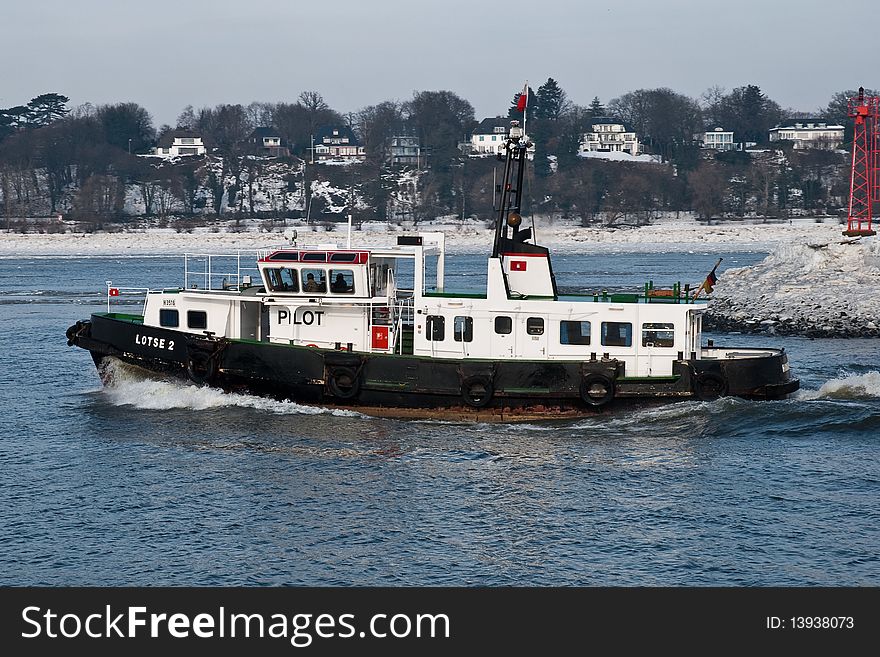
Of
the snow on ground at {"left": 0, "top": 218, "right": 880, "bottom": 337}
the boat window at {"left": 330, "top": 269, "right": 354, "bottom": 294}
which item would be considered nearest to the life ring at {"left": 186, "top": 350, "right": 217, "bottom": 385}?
the boat window at {"left": 330, "top": 269, "right": 354, "bottom": 294}

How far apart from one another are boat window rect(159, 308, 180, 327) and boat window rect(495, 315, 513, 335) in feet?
24.4

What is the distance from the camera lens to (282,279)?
2644cm

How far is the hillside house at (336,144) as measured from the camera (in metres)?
169

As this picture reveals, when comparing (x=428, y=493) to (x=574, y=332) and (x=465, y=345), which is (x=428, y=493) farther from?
(x=574, y=332)

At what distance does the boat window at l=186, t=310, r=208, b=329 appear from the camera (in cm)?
2717

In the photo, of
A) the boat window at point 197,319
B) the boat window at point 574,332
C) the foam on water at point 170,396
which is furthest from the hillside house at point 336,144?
the boat window at point 574,332

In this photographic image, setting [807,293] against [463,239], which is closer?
[807,293]

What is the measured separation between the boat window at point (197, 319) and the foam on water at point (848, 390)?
13.7 m

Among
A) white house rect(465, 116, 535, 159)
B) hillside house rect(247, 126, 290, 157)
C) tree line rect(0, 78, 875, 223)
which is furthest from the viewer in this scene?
hillside house rect(247, 126, 290, 157)

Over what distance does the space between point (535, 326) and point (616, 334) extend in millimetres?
1734

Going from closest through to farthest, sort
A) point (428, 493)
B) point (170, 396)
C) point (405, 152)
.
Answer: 1. point (428, 493)
2. point (170, 396)
3. point (405, 152)
